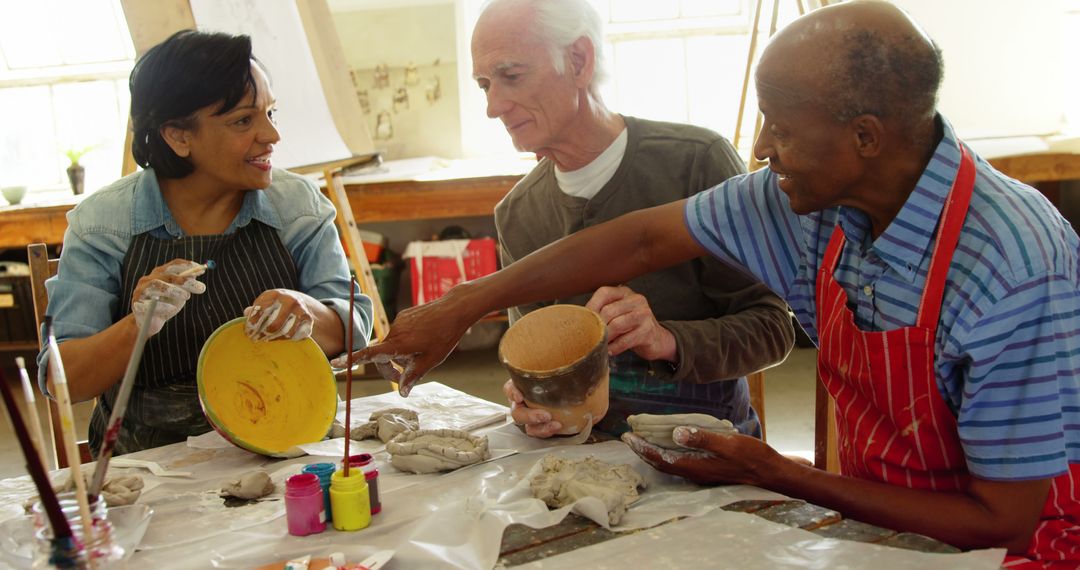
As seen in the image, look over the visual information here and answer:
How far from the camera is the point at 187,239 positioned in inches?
85.7

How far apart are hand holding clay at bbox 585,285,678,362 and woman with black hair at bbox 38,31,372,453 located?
634 millimetres

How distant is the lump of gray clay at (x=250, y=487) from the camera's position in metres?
1.50

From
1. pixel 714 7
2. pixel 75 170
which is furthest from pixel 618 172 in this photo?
pixel 75 170

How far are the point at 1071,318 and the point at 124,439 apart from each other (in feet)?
6.50

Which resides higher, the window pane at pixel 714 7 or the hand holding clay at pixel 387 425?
the window pane at pixel 714 7

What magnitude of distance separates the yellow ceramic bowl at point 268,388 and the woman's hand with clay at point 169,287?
10 cm

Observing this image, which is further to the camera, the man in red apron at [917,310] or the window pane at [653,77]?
the window pane at [653,77]

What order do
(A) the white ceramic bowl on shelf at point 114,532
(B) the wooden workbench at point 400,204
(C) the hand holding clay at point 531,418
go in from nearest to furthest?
(A) the white ceramic bowl on shelf at point 114,532 < (C) the hand holding clay at point 531,418 < (B) the wooden workbench at point 400,204

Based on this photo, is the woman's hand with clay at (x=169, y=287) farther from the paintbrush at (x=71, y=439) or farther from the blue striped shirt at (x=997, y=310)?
the blue striped shirt at (x=997, y=310)

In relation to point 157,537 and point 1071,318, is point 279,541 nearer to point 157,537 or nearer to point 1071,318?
point 157,537

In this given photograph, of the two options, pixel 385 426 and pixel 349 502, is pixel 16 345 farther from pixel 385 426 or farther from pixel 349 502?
pixel 349 502

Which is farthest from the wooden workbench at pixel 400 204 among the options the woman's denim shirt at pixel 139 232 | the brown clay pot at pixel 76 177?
the woman's denim shirt at pixel 139 232

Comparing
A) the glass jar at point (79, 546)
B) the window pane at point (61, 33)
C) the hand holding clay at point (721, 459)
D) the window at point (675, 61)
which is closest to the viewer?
the glass jar at point (79, 546)

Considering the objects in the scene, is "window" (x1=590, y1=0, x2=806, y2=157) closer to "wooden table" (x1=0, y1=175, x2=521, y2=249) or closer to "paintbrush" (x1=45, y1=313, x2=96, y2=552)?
"wooden table" (x1=0, y1=175, x2=521, y2=249)
